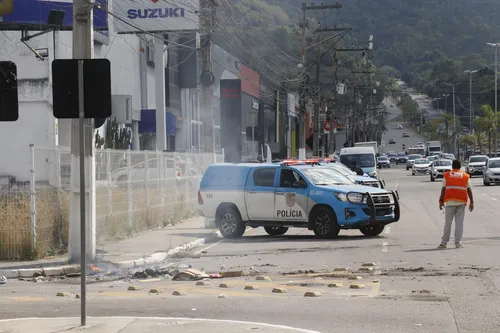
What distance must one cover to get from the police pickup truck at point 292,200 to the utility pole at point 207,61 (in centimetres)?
1003

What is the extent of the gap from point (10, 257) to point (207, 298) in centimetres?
633

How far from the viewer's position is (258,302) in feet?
35.1

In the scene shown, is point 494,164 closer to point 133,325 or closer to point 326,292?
point 326,292

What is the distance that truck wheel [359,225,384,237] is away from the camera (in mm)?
20625

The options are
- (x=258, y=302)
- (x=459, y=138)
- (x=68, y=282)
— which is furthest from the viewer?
(x=459, y=138)

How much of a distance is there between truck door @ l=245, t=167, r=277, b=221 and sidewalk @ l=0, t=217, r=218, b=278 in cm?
141

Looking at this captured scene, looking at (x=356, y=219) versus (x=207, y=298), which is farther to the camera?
(x=356, y=219)

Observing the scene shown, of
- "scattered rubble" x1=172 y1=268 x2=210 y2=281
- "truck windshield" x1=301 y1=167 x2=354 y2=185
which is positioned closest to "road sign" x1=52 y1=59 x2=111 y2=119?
"scattered rubble" x1=172 y1=268 x2=210 y2=281

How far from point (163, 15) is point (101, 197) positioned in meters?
15.9

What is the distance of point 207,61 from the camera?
31.9m

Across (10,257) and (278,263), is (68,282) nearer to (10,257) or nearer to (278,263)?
(10,257)

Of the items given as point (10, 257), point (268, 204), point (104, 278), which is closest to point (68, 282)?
point (104, 278)

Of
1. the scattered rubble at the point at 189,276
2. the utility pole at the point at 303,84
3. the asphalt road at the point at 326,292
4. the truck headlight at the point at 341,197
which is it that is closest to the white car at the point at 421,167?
the utility pole at the point at 303,84

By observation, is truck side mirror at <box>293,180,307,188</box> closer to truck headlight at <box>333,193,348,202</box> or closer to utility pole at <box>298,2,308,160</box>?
truck headlight at <box>333,193,348,202</box>
